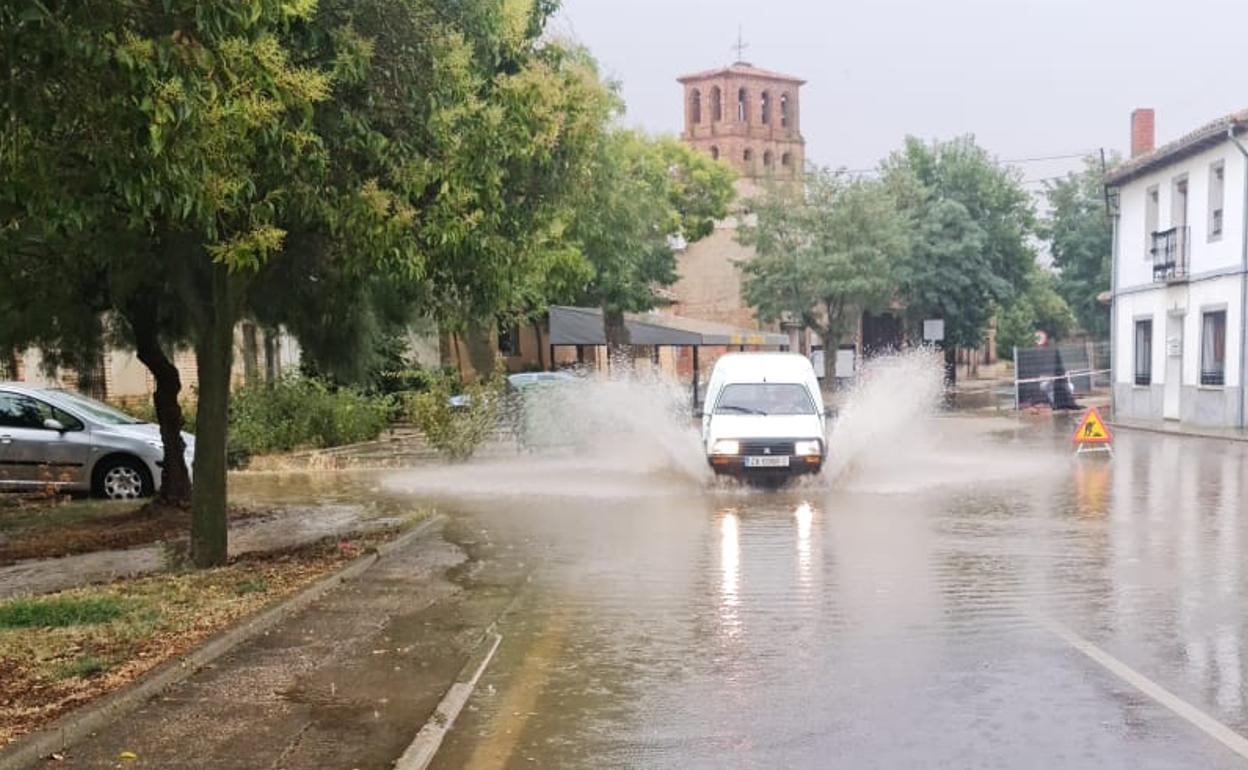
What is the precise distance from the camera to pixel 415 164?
362 inches

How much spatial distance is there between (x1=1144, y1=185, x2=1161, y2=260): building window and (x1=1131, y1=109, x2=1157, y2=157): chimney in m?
8.99

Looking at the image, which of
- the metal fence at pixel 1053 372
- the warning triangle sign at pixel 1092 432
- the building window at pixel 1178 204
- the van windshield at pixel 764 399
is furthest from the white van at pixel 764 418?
the metal fence at pixel 1053 372

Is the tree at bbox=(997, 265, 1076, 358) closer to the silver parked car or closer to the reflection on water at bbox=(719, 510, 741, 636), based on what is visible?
the reflection on water at bbox=(719, 510, 741, 636)

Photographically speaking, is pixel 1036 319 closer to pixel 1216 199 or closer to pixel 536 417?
pixel 1216 199

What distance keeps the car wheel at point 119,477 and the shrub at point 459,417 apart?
6.30m

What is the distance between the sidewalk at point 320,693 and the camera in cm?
530

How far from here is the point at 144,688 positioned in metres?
6.09

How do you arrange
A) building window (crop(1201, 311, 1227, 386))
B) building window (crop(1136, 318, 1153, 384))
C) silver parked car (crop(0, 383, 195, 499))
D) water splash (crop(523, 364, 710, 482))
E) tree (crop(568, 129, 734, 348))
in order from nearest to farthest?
silver parked car (crop(0, 383, 195, 499)) < water splash (crop(523, 364, 710, 482)) < tree (crop(568, 129, 734, 348)) < building window (crop(1201, 311, 1227, 386)) < building window (crop(1136, 318, 1153, 384))

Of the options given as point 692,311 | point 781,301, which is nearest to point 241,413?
point 781,301

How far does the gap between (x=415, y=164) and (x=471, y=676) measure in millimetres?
4286

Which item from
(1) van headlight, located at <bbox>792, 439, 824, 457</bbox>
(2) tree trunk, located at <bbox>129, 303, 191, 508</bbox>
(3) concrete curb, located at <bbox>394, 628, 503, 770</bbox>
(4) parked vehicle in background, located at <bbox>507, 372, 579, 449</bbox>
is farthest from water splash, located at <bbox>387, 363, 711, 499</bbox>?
(3) concrete curb, located at <bbox>394, 628, 503, 770</bbox>

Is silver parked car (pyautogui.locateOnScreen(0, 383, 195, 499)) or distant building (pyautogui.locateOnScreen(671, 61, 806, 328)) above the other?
distant building (pyautogui.locateOnScreen(671, 61, 806, 328))

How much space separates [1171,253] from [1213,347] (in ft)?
10.6

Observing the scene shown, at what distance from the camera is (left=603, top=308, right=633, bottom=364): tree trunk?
3406 centimetres
